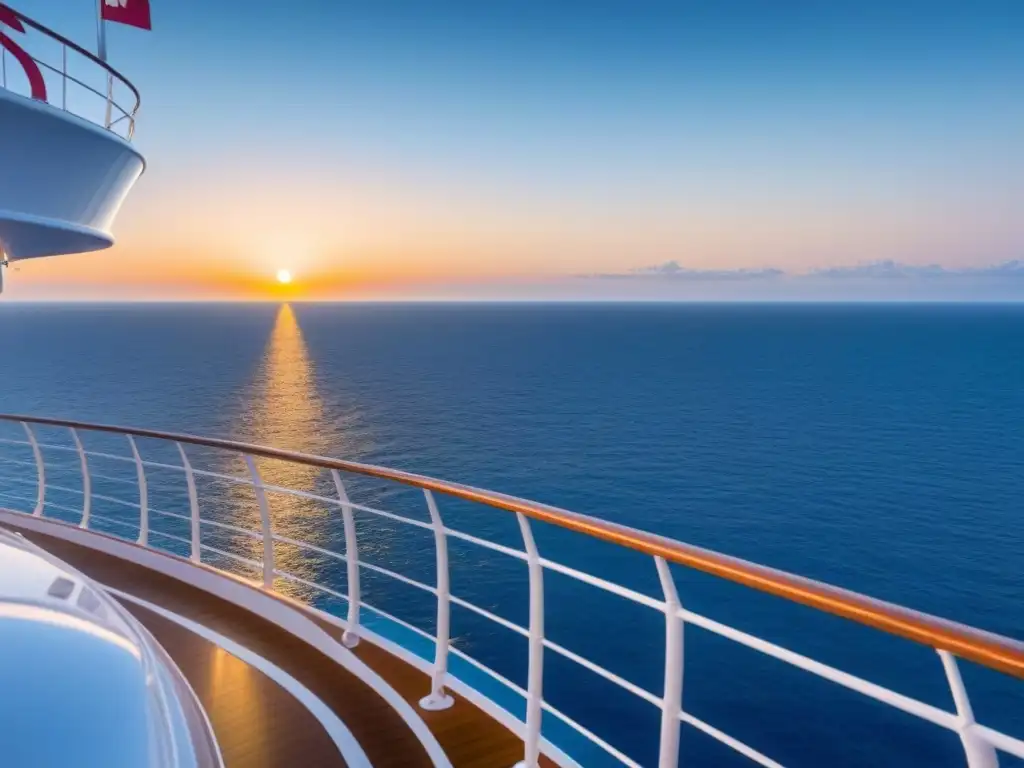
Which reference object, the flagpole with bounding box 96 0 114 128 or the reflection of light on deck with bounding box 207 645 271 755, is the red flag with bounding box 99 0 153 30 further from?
the reflection of light on deck with bounding box 207 645 271 755

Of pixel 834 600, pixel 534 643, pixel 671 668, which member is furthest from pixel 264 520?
pixel 834 600

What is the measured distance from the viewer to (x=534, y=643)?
210cm

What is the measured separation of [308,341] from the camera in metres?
106

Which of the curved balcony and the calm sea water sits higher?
the curved balcony

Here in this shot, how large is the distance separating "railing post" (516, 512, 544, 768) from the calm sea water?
1302 centimetres

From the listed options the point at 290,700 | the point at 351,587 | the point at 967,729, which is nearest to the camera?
the point at 967,729

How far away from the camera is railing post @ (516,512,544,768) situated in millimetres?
2016

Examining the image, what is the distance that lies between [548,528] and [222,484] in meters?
15.9

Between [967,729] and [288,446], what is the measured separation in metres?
37.7

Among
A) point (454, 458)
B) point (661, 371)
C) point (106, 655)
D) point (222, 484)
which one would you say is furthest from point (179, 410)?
point (106, 655)

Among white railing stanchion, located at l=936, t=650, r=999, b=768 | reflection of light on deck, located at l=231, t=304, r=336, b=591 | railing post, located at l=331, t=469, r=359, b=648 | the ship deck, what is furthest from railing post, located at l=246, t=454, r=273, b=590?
reflection of light on deck, located at l=231, t=304, r=336, b=591

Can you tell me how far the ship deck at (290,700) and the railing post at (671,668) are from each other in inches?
34.6

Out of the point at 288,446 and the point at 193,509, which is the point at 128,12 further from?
the point at 288,446

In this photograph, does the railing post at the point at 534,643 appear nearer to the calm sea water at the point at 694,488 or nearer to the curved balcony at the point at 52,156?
the curved balcony at the point at 52,156
